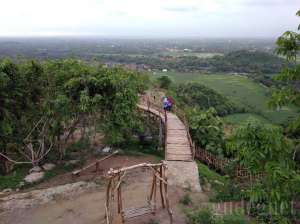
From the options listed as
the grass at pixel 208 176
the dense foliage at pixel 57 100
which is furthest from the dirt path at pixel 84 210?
the dense foliage at pixel 57 100

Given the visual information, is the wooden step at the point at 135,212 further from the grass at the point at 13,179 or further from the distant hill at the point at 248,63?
the distant hill at the point at 248,63

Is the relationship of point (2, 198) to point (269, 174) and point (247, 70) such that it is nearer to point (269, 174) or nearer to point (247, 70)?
point (269, 174)

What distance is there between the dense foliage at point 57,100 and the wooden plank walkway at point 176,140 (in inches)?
72.0

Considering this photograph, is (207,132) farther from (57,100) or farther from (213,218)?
(213,218)

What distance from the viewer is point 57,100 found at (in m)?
10.6

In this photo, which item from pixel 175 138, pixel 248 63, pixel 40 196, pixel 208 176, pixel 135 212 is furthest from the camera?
pixel 248 63

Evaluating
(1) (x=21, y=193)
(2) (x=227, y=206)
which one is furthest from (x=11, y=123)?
(2) (x=227, y=206)

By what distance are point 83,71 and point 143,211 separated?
586 centimetres

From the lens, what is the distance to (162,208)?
861 centimetres

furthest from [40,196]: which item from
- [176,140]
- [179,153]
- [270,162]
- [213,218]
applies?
[270,162]

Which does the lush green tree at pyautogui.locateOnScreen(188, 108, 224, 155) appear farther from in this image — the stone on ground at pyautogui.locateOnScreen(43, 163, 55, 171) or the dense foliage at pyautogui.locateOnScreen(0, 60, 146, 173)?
the stone on ground at pyautogui.locateOnScreen(43, 163, 55, 171)

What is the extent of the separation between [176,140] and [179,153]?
1072 millimetres

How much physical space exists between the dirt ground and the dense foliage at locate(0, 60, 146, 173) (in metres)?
1.93

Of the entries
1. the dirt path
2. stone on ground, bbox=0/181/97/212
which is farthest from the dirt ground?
stone on ground, bbox=0/181/97/212
